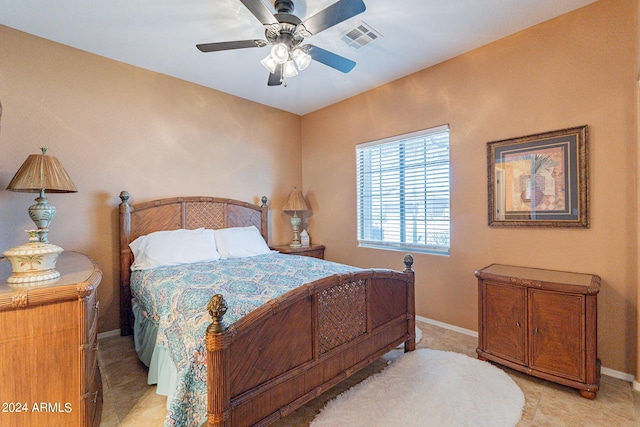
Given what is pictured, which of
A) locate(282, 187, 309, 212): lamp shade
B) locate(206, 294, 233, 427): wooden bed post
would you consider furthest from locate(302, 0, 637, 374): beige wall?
locate(206, 294, 233, 427): wooden bed post

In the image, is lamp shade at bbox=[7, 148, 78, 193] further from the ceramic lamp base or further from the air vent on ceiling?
the air vent on ceiling

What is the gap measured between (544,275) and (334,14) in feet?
7.99

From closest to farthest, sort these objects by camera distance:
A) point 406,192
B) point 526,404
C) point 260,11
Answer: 1. point 260,11
2. point 526,404
3. point 406,192

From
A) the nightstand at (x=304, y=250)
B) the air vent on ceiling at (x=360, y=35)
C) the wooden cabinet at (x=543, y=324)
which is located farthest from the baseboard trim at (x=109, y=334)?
the air vent on ceiling at (x=360, y=35)

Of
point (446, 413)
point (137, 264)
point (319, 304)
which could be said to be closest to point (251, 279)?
point (319, 304)

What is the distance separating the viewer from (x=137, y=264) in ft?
9.18

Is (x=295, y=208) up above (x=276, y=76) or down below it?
below

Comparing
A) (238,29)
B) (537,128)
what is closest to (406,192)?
(537,128)

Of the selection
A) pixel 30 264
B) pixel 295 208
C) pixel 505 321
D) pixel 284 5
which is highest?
pixel 284 5

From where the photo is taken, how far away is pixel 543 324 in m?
2.07

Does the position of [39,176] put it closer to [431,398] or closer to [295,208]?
[295,208]

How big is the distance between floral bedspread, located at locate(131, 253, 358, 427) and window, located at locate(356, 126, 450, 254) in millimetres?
1189

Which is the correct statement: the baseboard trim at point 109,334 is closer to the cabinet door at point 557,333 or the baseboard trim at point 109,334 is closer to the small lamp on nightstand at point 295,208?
the small lamp on nightstand at point 295,208

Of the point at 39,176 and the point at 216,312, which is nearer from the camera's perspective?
the point at 216,312
